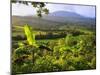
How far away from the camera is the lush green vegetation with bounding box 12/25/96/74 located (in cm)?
257

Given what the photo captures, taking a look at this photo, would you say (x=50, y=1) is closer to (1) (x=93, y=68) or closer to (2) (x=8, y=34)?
(2) (x=8, y=34)

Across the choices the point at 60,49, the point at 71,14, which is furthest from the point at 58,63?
the point at 71,14

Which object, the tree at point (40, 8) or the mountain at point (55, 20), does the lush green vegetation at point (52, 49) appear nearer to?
the mountain at point (55, 20)

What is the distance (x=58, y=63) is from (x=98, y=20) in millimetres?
821

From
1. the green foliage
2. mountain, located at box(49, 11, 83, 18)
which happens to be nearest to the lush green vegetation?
the green foliage

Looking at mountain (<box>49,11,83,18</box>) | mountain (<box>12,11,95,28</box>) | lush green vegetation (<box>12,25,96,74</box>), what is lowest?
lush green vegetation (<box>12,25,96,74</box>)

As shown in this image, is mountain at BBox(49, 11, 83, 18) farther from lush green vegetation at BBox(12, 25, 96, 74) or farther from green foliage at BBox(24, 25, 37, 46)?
green foliage at BBox(24, 25, 37, 46)

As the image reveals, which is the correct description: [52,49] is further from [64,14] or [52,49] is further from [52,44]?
[64,14]

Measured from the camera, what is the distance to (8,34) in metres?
2.53

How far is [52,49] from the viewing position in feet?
8.91

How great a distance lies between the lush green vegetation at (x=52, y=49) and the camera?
2572 mm

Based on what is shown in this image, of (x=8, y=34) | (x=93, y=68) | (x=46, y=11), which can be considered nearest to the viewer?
(x=8, y=34)

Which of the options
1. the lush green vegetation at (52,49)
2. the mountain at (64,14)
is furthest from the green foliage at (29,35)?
the mountain at (64,14)

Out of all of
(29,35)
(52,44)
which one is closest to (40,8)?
(29,35)
